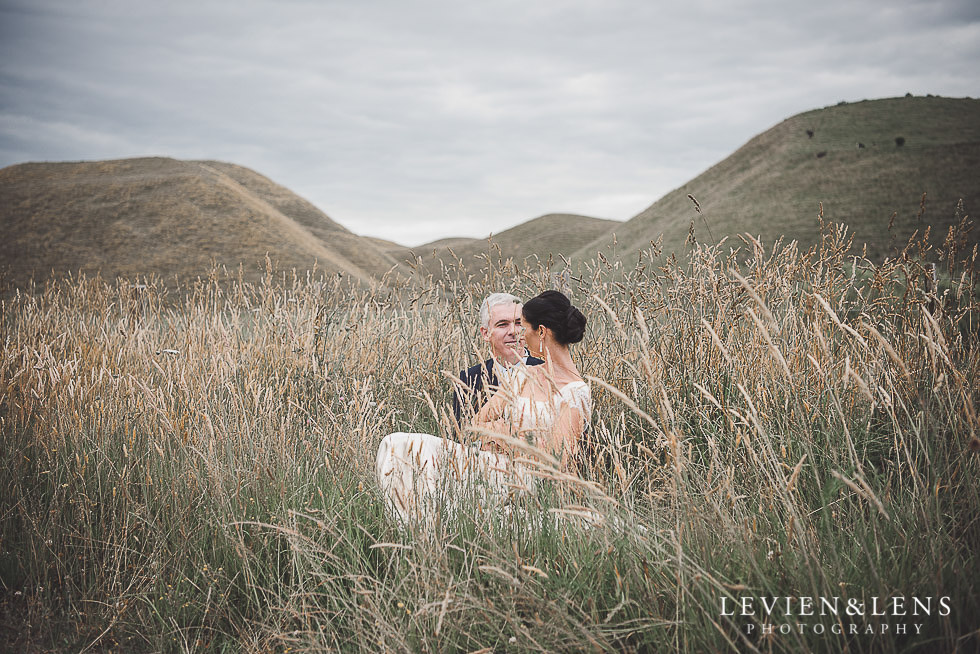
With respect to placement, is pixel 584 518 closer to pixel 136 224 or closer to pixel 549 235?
pixel 136 224

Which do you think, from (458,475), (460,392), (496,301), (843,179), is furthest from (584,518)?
(843,179)

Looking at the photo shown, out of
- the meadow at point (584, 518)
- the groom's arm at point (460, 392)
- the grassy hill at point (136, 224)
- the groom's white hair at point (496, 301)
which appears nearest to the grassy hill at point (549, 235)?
the grassy hill at point (136, 224)

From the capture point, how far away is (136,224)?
1563 inches

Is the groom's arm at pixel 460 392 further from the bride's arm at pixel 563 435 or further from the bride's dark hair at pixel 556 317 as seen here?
the bride's dark hair at pixel 556 317

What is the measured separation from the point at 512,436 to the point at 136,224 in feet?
151

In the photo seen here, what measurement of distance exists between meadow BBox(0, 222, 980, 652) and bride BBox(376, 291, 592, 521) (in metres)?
0.11

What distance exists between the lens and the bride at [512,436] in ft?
6.00

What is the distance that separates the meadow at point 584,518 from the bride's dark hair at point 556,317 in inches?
17.9

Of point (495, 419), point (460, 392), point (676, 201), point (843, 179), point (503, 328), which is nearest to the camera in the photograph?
point (460, 392)

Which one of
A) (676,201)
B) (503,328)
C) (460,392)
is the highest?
(676,201)

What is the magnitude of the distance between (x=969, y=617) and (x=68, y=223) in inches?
1917

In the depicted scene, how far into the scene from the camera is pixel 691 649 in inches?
54.7

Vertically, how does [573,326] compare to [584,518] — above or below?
above

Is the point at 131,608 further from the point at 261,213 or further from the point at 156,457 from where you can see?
the point at 261,213
